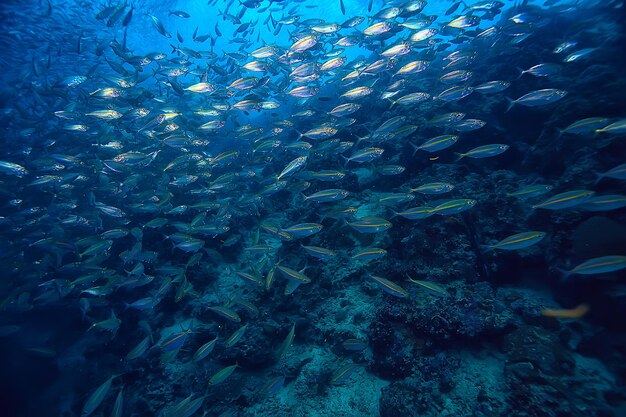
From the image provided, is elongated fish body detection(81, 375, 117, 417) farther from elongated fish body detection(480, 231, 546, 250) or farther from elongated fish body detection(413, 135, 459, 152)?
elongated fish body detection(413, 135, 459, 152)

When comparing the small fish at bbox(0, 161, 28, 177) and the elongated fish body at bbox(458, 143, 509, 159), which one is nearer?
the elongated fish body at bbox(458, 143, 509, 159)

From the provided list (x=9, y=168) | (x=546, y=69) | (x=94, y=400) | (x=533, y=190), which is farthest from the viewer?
(x=9, y=168)

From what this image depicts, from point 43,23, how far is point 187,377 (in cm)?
2914

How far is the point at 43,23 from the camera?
1948 cm

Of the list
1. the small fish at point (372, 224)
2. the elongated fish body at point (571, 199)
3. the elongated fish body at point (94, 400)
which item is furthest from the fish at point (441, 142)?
the elongated fish body at point (94, 400)

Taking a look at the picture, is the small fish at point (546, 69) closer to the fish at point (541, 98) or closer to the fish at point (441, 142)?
the fish at point (541, 98)

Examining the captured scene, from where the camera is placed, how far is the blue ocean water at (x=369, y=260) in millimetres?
4098

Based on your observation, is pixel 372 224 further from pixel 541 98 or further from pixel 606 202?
pixel 541 98

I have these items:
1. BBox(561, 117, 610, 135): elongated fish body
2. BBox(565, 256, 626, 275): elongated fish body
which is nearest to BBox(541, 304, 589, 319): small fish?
BBox(565, 256, 626, 275): elongated fish body

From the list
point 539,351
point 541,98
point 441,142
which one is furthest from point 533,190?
point 539,351

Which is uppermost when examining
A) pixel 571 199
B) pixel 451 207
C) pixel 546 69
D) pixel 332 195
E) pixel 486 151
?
pixel 546 69

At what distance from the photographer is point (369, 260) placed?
6352 mm

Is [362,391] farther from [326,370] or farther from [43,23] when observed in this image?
[43,23]

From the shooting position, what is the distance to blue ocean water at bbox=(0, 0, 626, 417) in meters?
4.10
